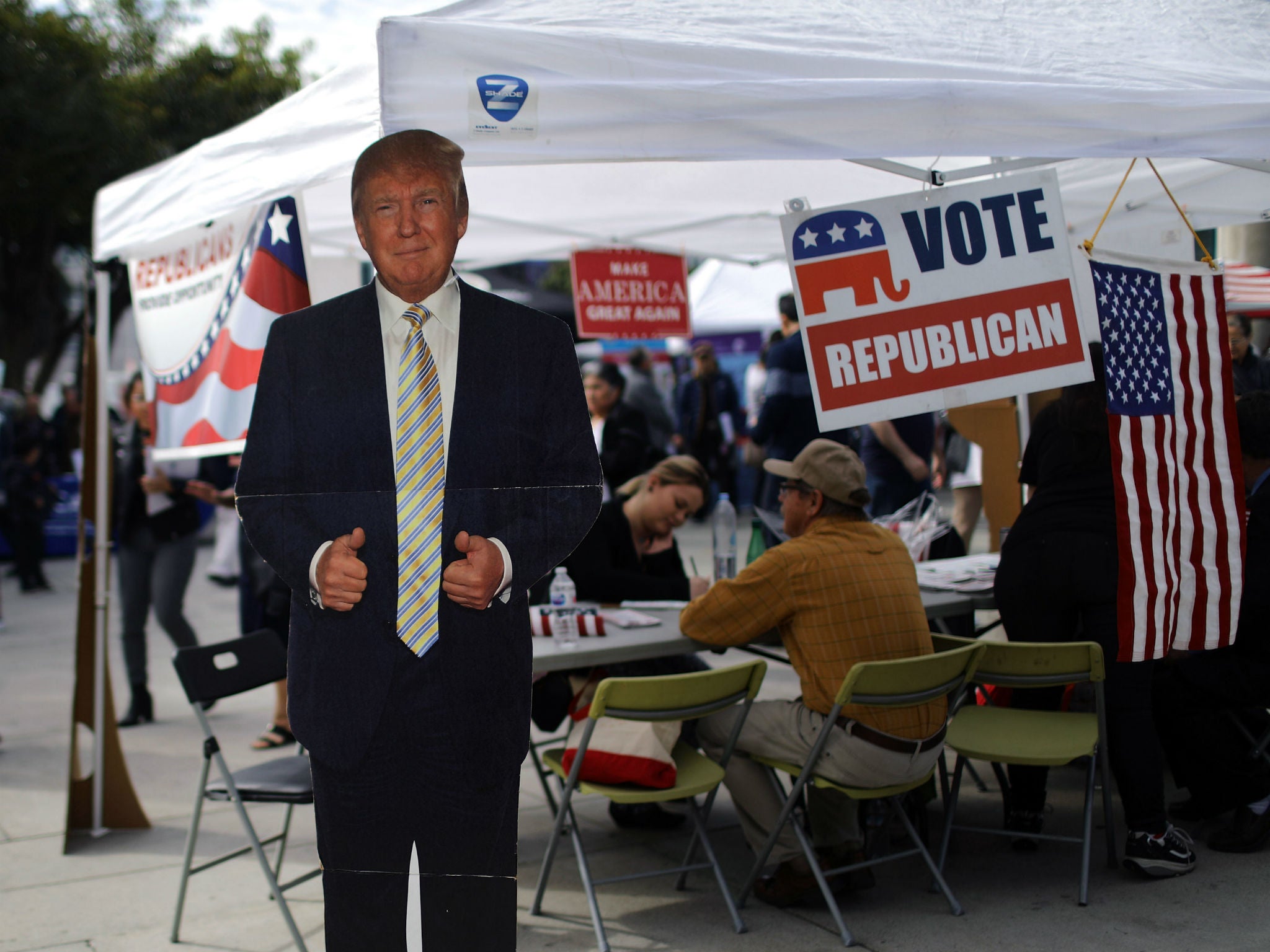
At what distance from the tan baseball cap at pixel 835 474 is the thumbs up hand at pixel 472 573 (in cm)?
189

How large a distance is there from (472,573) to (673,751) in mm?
1974

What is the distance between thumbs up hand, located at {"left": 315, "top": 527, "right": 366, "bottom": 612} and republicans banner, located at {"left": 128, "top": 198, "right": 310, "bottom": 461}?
1175mm

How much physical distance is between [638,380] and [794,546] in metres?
6.90

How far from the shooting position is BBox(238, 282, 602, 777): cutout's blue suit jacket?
2.06 metres

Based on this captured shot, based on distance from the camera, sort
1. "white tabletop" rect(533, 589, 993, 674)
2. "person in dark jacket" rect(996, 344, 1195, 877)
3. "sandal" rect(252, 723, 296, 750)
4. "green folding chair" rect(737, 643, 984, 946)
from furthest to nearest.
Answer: "sandal" rect(252, 723, 296, 750) < "person in dark jacket" rect(996, 344, 1195, 877) < "white tabletop" rect(533, 589, 993, 674) < "green folding chair" rect(737, 643, 984, 946)

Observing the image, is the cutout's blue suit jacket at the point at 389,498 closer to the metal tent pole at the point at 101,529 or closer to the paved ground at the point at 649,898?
the paved ground at the point at 649,898

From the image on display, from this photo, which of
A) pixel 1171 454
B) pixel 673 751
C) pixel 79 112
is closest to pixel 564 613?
pixel 673 751

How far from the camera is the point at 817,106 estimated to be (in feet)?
9.39

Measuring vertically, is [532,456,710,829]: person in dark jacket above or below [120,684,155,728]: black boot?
above

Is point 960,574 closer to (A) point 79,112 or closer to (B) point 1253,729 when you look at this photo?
(B) point 1253,729

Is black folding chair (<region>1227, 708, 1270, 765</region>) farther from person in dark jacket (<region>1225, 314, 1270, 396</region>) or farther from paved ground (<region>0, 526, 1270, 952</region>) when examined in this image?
person in dark jacket (<region>1225, 314, 1270, 396</region>)

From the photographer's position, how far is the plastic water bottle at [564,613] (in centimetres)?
386

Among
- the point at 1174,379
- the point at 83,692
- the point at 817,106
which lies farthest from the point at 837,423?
the point at 83,692

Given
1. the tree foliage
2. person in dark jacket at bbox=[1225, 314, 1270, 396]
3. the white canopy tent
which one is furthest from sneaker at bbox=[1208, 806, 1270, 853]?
the tree foliage
